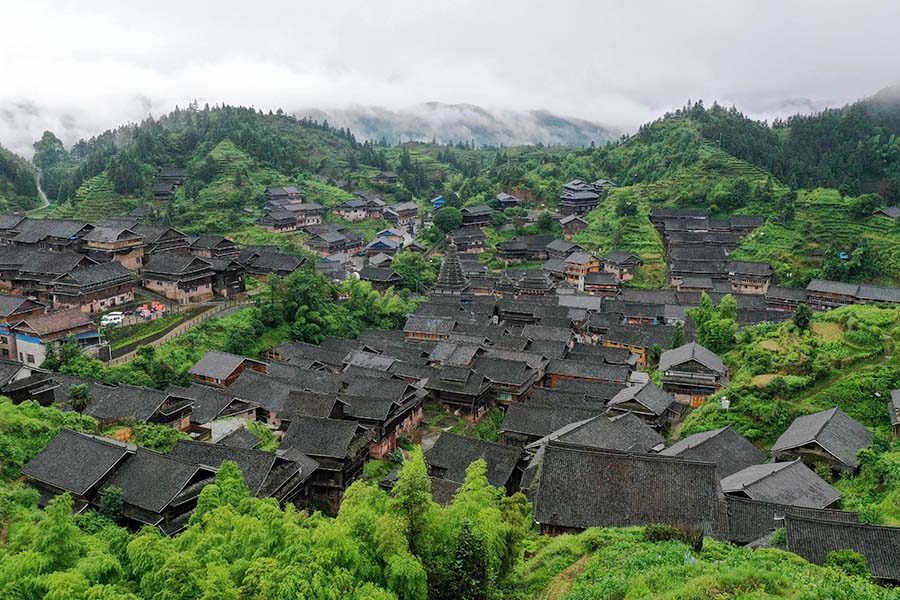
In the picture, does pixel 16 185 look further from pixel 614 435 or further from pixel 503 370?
pixel 614 435

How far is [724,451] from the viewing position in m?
30.8

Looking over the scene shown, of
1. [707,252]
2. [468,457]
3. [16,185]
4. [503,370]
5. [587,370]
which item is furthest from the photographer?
[16,185]

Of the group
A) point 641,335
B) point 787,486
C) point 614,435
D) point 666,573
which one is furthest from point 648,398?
point 666,573

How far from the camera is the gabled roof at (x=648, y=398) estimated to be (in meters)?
38.8

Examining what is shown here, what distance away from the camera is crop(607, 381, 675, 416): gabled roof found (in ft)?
127

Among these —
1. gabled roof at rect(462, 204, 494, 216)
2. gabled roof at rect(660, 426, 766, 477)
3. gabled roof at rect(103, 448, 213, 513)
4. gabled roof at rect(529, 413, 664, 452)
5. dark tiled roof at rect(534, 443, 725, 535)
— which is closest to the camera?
dark tiled roof at rect(534, 443, 725, 535)

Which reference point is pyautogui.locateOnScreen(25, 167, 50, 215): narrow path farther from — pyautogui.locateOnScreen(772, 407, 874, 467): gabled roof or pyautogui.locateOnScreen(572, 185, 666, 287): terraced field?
pyautogui.locateOnScreen(772, 407, 874, 467): gabled roof

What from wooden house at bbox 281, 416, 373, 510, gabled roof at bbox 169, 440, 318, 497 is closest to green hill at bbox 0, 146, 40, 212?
wooden house at bbox 281, 416, 373, 510

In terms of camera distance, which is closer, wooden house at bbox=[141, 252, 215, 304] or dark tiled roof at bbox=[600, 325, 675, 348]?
dark tiled roof at bbox=[600, 325, 675, 348]

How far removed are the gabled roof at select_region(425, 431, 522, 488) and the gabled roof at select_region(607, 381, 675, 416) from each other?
9.07 m

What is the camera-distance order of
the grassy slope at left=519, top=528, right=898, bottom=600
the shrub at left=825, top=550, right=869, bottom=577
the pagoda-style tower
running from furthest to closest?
the pagoda-style tower → the shrub at left=825, top=550, right=869, bottom=577 → the grassy slope at left=519, top=528, right=898, bottom=600

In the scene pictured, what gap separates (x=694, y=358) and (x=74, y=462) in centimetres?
3581

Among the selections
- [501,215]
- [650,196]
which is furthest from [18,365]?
[650,196]

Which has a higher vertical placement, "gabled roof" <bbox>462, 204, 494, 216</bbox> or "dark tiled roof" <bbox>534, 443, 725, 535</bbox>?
"gabled roof" <bbox>462, 204, 494, 216</bbox>
